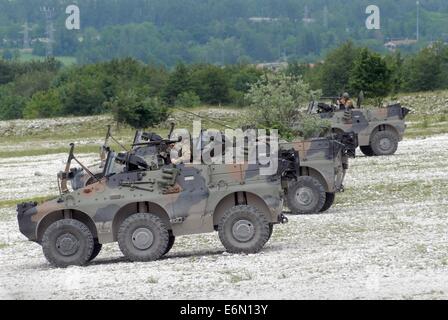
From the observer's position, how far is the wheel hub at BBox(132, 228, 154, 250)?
66.5 feet

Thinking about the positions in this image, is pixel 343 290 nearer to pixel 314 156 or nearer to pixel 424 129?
pixel 314 156

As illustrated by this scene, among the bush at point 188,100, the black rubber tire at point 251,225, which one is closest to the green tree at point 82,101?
the bush at point 188,100

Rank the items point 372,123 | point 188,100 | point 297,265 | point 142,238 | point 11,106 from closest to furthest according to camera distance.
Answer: point 297,265
point 142,238
point 372,123
point 188,100
point 11,106

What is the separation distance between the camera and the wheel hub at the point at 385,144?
41.2 metres

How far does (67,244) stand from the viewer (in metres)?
20.3

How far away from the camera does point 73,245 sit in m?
20.3

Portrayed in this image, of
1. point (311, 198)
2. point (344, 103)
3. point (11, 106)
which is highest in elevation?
point (344, 103)

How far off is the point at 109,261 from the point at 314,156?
7064 millimetres

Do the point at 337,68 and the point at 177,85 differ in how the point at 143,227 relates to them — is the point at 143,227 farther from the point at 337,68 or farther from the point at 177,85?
the point at 337,68

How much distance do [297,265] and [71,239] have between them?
3.88 metres

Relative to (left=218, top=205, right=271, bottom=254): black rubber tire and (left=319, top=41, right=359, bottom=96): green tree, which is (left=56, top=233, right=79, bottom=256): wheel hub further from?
(left=319, top=41, right=359, bottom=96): green tree

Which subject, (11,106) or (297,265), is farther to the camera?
(11,106)

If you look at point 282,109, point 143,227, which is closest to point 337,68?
point 282,109

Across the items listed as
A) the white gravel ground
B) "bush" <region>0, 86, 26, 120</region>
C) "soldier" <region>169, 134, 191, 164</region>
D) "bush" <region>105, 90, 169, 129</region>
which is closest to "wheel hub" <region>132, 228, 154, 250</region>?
the white gravel ground
